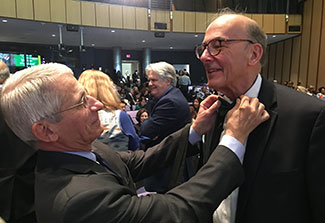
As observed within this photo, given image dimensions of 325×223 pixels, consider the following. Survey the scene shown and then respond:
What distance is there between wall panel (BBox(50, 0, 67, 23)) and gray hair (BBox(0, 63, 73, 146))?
29.2ft

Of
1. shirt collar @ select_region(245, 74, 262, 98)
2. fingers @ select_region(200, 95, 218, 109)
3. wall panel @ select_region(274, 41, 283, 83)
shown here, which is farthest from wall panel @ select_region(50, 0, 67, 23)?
wall panel @ select_region(274, 41, 283, 83)

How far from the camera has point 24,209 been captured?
133cm

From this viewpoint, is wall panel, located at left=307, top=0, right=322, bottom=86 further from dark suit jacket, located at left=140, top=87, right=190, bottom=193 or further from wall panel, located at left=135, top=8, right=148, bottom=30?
dark suit jacket, located at left=140, top=87, right=190, bottom=193

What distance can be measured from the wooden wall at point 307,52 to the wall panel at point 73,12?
10452 mm

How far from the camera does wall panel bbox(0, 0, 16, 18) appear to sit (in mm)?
7520

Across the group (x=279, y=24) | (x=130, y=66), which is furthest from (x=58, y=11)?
(x=130, y=66)

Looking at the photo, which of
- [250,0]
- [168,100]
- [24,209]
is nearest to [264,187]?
[24,209]

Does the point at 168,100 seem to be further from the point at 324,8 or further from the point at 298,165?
the point at 324,8

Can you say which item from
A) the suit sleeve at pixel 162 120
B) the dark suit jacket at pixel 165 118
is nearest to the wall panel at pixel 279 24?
the dark suit jacket at pixel 165 118

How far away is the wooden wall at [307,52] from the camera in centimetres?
1099

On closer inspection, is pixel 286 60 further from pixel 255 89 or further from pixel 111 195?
pixel 111 195

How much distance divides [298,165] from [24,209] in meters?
1.40

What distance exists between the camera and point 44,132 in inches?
37.0

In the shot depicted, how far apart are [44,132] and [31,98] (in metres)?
0.14
